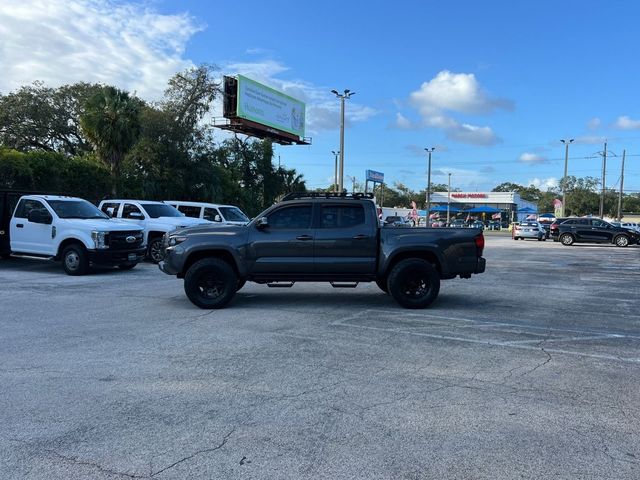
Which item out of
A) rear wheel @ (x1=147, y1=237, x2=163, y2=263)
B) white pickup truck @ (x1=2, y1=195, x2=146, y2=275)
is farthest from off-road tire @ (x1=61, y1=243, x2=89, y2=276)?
rear wheel @ (x1=147, y1=237, x2=163, y2=263)

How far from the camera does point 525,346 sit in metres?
6.80

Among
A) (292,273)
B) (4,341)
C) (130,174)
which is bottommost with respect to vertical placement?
(4,341)

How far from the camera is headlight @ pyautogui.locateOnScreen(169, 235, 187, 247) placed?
924cm

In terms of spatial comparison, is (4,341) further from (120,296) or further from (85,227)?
(85,227)

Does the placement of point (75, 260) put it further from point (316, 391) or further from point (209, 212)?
point (316, 391)

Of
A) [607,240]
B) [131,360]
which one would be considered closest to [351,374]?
[131,360]

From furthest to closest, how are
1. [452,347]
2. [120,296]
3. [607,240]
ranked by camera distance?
1. [607,240]
2. [120,296]
3. [452,347]

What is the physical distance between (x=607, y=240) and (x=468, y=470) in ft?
108

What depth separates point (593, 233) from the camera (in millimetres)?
32219

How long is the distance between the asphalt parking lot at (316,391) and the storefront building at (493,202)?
7536 cm

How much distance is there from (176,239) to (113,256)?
16.3 ft

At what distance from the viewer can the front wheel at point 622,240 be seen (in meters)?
31.2

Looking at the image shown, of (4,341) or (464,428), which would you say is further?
(4,341)

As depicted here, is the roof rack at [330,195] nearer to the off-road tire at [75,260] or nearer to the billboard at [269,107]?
the off-road tire at [75,260]
